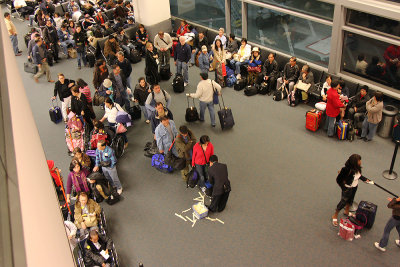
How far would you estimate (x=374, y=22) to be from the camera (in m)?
9.99

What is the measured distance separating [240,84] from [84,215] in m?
6.31

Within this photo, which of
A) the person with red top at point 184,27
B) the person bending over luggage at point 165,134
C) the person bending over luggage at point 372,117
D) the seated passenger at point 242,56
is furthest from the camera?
the person with red top at point 184,27

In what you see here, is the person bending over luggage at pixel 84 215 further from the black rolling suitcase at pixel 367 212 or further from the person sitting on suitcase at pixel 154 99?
the black rolling suitcase at pixel 367 212

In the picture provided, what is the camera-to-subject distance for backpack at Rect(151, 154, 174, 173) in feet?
31.0

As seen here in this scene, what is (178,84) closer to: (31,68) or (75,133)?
(75,133)

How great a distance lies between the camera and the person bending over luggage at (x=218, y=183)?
7629 millimetres

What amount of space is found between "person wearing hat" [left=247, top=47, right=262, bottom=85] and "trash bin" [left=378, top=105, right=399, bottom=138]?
3.90 m

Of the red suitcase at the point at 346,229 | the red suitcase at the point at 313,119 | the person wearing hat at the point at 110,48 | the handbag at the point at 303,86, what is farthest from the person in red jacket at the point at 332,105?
the person wearing hat at the point at 110,48

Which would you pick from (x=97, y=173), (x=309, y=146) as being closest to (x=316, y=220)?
(x=309, y=146)

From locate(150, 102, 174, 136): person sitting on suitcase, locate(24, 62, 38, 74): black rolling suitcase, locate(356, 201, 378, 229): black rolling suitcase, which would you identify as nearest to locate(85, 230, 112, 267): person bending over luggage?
locate(150, 102, 174, 136): person sitting on suitcase

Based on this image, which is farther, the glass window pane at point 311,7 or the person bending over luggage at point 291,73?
the person bending over luggage at point 291,73

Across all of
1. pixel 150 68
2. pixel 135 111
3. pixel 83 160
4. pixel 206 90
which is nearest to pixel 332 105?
pixel 206 90

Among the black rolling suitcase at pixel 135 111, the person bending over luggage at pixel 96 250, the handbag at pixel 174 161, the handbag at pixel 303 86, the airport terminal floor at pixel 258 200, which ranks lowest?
the airport terminal floor at pixel 258 200

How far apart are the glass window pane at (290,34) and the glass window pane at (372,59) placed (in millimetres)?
667
